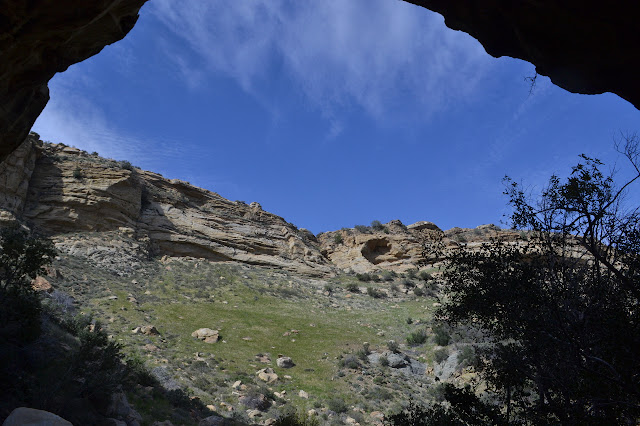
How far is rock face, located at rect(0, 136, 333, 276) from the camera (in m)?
33.9

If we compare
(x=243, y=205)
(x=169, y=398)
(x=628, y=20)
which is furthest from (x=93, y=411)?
(x=243, y=205)

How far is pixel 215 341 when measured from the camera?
22344mm

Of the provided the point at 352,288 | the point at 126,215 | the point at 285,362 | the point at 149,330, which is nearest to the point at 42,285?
the point at 149,330

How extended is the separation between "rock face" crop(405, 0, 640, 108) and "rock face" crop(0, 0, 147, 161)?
25.6 feet

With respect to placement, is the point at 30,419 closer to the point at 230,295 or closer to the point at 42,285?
the point at 42,285

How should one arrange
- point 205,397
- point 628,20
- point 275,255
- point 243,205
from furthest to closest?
point 243,205, point 275,255, point 205,397, point 628,20

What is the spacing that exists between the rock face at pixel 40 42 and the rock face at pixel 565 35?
781 cm

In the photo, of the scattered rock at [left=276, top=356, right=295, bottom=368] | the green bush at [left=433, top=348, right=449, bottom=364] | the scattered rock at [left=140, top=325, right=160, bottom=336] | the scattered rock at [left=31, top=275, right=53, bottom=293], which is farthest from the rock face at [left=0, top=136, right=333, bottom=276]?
the green bush at [left=433, top=348, right=449, bottom=364]

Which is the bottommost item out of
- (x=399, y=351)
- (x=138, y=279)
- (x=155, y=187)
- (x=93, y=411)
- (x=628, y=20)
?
(x=93, y=411)

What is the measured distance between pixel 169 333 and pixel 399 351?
46.2ft

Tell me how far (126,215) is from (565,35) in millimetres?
40870

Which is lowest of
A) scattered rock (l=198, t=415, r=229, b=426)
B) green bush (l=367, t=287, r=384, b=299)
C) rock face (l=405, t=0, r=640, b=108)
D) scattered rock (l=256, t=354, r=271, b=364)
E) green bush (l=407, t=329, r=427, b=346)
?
scattered rock (l=198, t=415, r=229, b=426)

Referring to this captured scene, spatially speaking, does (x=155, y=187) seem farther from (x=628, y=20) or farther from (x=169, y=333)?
(x=628, y=20)

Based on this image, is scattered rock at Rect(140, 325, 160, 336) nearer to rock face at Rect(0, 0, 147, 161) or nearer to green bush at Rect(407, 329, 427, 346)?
rock face at Rect(0, 0, 147, 161)
